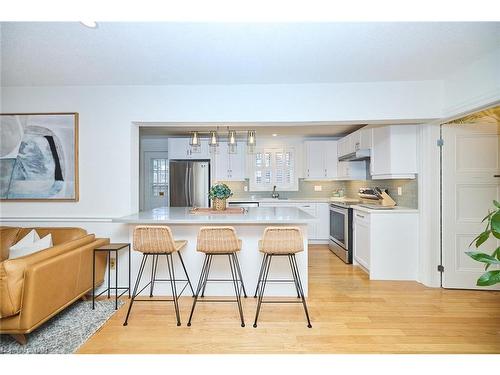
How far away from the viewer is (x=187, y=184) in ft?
17.6

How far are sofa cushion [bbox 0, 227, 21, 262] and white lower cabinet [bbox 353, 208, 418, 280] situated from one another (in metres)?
4.18

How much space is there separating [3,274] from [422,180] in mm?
4265

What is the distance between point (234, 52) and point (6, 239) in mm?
3025

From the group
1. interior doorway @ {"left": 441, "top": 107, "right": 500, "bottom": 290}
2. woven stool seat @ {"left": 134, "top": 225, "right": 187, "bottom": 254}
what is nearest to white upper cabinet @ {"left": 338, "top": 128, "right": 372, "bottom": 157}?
interior doorway @ {"left": 441, "top": 107, "right": 500, "bottom": 290}

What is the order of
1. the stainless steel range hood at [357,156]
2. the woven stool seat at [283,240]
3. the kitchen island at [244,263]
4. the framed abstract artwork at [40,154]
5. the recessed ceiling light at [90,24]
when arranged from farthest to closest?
the stainless steel range hood at [357,156], the framed abstract artwork at [40,154], the kitchen island at [244,263], the woven stool seat at [283,240], the recessed ceiling light at [90,24]

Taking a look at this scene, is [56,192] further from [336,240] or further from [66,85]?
[336,240]

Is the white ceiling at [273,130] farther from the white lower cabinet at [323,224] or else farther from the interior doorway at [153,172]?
the white lower cabinet at [323,224]

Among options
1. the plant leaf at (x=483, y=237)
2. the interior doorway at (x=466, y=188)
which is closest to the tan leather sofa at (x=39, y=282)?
the plant leaf at (x=483, y=237)

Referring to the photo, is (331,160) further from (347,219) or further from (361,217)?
(361,217)

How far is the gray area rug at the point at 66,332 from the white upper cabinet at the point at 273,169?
12.2 feet

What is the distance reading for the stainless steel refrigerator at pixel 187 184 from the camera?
5.33 meters

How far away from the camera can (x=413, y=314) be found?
2625mm

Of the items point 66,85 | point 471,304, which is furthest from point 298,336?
point 66,85

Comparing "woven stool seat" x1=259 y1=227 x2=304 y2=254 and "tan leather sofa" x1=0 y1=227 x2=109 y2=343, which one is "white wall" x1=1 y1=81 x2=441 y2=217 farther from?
"woven stool seat" x1=259 y1=227 x2=304 y2=254
